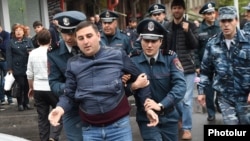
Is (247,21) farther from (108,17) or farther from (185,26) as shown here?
(108,17)

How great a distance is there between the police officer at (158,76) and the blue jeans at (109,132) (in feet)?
1.60

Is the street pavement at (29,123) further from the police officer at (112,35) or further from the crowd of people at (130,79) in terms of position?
the crowd of people at (130,79)

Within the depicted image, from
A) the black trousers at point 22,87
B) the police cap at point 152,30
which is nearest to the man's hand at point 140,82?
the police cap at point 152,30

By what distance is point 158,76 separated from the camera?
4559 mm

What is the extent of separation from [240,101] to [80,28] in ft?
6.56

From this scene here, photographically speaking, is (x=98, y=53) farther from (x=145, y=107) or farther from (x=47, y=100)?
(x=47, y=100)

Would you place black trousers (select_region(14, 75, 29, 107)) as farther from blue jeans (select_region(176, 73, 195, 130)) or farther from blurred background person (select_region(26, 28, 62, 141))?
blue jeans (select_region(176, 73, 195, 130))

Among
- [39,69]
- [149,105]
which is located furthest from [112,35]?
[149,105]

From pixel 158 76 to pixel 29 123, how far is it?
17.1 feet

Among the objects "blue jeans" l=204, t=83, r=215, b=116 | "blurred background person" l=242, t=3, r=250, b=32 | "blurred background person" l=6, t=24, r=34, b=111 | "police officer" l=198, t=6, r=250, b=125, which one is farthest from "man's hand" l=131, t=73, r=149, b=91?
"blurred background person" l=6, t=24, r=34, b=111

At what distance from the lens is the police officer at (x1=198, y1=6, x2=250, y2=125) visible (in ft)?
16.3

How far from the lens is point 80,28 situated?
3949 mm

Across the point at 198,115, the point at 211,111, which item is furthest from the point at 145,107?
the point at 198,115

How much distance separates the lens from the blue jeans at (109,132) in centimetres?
398
